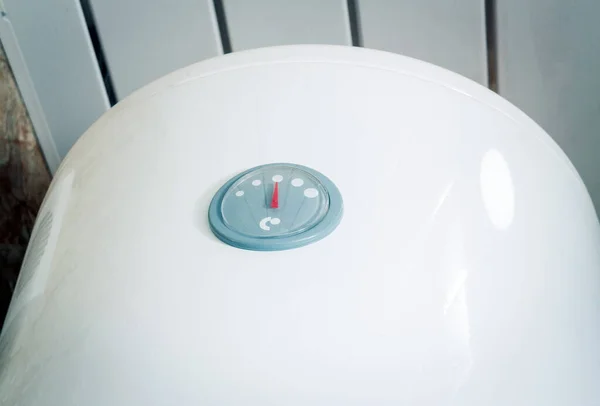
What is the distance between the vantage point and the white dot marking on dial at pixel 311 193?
42cm

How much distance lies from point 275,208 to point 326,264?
0.20 ft

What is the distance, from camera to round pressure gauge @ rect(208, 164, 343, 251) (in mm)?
395

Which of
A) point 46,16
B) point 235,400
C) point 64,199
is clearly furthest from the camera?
point 46,16

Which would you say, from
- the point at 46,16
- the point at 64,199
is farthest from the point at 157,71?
the point at 64,199

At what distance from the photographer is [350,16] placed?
0.73 meters

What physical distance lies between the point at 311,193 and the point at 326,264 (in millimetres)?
56

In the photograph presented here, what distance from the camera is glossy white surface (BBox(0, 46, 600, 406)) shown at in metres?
0.36

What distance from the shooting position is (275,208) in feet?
1.38

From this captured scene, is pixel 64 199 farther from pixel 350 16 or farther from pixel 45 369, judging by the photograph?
pixel 350 16

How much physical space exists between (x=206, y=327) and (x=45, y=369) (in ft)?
0.34

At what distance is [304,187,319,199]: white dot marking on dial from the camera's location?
1.36 feet

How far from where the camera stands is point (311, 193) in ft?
1.37

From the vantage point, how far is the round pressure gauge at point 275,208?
15.6 inches

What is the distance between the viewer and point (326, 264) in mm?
381
